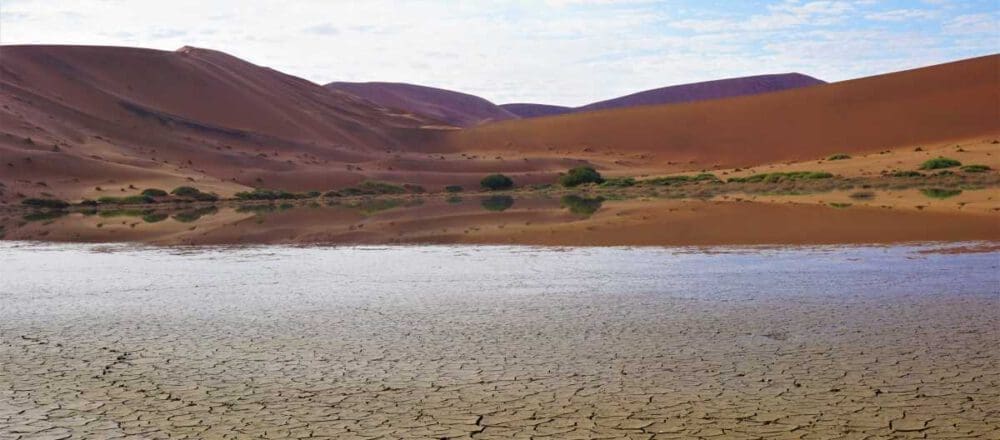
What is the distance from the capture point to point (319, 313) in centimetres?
1073

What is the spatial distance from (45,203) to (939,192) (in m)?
31.4

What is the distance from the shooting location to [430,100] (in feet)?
526

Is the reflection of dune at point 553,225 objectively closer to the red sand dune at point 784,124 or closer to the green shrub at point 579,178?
the green shrub at point 579,178

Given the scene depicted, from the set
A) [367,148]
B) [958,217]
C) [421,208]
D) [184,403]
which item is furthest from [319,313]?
[367,148]

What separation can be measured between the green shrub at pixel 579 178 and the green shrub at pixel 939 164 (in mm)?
15245

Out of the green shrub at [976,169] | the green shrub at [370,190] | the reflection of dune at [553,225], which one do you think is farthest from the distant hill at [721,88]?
the reflection of dune at [553,225]

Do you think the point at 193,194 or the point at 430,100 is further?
the point at 430,100

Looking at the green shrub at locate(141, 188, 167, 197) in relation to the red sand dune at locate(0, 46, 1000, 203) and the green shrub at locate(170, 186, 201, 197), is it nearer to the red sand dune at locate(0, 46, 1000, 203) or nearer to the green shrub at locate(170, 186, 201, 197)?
the green shrub at locate(170, 186, 201, 197)

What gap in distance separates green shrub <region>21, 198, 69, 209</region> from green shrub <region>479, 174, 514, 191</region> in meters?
19.7

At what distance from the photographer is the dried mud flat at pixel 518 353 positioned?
6.18 m

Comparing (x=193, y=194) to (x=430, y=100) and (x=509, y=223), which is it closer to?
(x=509, y=223)

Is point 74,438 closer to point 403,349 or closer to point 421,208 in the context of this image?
point 403,349

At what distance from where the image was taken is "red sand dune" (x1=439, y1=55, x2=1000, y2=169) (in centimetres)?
6331

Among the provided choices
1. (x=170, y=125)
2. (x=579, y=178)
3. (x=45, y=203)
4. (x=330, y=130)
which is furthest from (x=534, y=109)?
(x=45, y=203)
